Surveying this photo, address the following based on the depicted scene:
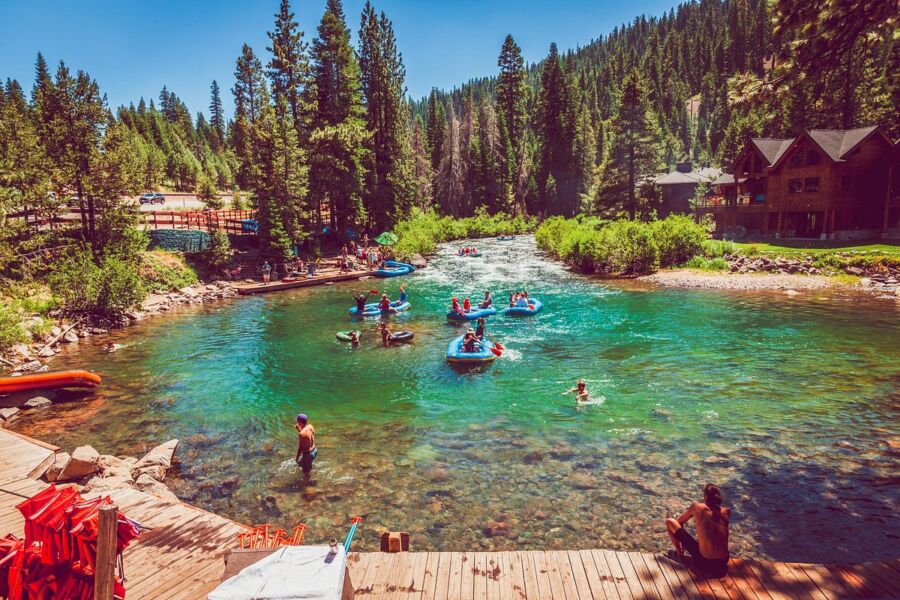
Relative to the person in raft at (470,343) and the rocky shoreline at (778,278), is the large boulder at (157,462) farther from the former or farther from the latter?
the rocky shoreline at (778,278)

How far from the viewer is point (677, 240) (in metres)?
35.9

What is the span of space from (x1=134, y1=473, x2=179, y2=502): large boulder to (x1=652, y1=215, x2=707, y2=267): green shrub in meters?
33.8

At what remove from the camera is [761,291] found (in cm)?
2898

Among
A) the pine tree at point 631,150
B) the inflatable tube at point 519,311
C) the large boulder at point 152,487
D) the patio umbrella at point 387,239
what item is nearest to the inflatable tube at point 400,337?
the inflatable tube at point 519,311

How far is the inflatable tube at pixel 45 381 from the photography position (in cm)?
1551

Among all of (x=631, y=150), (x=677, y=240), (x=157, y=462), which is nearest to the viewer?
(x=157, y=462)

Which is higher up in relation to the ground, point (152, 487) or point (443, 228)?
point (443, 228)

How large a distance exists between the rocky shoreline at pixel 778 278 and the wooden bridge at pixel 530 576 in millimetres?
26520

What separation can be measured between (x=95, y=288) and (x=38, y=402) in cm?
1085

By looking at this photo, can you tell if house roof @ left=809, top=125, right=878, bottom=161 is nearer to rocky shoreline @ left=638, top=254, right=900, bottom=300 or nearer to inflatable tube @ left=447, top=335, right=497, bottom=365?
rocky shoreline @ left=638, top=254, right=900, bottom=300

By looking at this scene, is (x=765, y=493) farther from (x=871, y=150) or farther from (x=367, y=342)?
(x=871, y=150)

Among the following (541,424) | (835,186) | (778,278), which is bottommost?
(541,424)

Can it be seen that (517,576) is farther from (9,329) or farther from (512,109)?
(512,109)

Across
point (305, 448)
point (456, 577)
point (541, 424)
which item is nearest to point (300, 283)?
point (305, 448)
